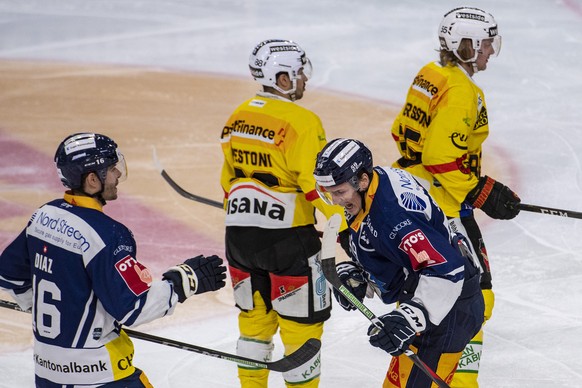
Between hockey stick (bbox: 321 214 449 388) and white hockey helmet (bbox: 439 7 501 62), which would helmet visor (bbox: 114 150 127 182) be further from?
white hockey helmet (bbox: 439 7 501 62)

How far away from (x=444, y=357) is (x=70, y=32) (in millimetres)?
9109

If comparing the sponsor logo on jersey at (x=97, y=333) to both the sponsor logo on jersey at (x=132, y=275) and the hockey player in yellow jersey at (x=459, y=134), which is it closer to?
the sponsor logo on jersey at (x=132, y=275)

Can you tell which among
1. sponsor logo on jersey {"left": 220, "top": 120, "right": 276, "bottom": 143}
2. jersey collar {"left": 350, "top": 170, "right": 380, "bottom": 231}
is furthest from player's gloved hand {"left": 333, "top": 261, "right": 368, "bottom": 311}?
sponsor logo on jersey {"left": 220, "top": 120, "right": 276, "bottom": 143}

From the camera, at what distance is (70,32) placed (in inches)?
482

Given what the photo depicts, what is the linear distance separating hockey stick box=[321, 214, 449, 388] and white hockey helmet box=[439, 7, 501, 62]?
1499mm

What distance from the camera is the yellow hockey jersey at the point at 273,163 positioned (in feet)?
14.5

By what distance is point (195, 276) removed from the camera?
150 inches

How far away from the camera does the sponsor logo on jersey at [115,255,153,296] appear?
350 cm

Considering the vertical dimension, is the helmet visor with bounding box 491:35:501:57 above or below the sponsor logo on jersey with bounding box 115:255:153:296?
above

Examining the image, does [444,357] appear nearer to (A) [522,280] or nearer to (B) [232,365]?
(B) [232,365]

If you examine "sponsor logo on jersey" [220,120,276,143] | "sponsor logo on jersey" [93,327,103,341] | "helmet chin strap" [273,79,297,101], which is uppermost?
"helmet chin strap" [273,79,297,101]

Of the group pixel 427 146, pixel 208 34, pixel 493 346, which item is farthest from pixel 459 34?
pixel 208 34

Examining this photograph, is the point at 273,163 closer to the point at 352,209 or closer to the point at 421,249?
the point at 352,209

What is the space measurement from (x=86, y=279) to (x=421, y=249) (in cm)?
109
